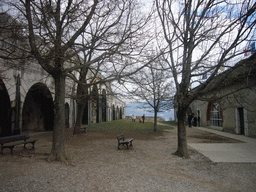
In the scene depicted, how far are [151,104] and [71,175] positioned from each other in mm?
12505

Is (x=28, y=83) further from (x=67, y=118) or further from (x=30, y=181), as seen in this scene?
(x=30, y=181)

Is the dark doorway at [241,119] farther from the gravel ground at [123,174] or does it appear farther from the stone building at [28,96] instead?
the stone building at [28,96]

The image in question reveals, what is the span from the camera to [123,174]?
212 inches

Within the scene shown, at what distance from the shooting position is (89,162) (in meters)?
6.56

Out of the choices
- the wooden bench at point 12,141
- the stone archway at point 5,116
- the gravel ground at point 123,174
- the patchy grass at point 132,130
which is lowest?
the patchy grass at point 132,130

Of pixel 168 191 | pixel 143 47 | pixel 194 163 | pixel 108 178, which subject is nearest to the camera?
pixel 168 191

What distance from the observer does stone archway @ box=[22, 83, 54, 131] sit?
57.7 ft

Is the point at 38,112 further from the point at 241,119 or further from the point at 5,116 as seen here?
the point at 241,119

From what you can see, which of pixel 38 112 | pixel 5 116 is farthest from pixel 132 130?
pixel 5 116

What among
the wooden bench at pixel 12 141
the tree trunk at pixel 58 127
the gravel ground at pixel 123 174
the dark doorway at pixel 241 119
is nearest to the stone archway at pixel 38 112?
the wooden bench at pixel 12 141

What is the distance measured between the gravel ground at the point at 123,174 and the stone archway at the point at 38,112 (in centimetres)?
1128

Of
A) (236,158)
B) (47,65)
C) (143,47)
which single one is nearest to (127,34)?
(143,47)

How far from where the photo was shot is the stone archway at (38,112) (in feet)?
57.7

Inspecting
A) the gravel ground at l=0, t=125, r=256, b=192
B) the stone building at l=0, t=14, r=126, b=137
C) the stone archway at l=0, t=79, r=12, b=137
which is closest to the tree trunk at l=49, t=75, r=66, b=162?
the gravel ground at l=0, t=125, r=256, b=192
